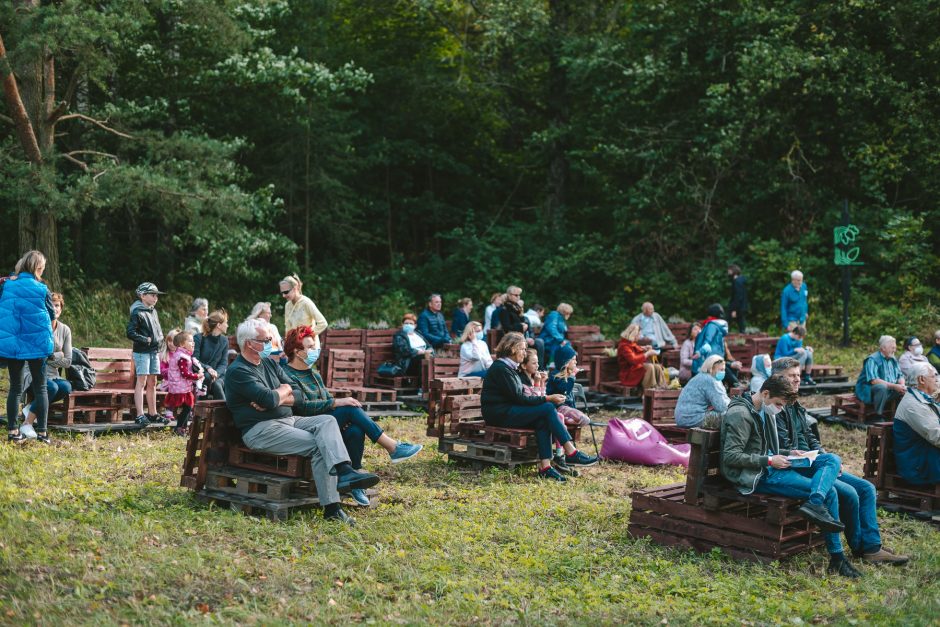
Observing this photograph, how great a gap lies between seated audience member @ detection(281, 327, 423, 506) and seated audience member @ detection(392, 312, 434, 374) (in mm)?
6360

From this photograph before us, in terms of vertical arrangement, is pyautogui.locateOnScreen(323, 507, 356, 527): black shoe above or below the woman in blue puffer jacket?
below

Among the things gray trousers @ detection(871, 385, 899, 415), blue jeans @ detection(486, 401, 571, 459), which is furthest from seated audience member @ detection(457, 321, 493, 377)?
gray trousers @ detection(871, 385, 899, 415)

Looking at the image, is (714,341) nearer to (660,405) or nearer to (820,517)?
(660,405)

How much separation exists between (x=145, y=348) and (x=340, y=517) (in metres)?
4.47

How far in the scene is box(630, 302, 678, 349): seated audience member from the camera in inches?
664

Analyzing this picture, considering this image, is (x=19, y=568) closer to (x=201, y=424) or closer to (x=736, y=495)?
(x=201, y=424)

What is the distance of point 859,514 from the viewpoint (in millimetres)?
7008

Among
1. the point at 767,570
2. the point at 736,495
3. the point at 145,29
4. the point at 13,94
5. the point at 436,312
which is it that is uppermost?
the point at 145,29

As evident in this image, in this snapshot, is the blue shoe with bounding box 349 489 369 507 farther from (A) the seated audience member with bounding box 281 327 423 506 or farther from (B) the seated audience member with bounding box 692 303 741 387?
(B) the seated audience member with bounding box 692 303 741 387

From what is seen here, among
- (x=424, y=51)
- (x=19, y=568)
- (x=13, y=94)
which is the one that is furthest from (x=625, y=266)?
(x=19, y=568)

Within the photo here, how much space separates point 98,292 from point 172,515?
15013 millimetres

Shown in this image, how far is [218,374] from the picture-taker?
11.0m

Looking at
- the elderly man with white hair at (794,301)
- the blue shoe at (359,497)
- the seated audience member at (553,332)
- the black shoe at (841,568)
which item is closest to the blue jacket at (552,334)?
the seated audience member at (553,332)

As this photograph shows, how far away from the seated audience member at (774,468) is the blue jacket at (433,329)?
9.09 meters
